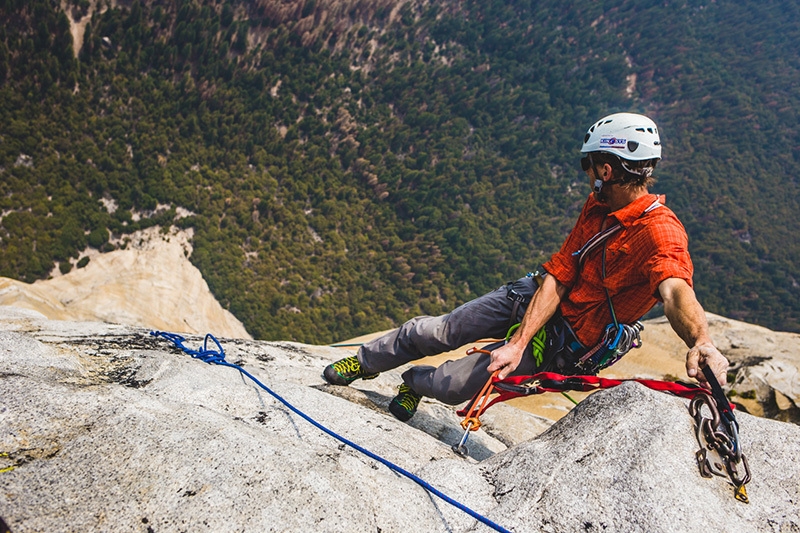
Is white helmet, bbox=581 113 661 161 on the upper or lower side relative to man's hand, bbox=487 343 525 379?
upper

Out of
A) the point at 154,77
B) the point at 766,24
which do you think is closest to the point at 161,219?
the point at 154,77

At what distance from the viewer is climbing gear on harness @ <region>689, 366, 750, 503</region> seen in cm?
255

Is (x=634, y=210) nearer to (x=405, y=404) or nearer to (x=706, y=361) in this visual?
(x=706, y=361)

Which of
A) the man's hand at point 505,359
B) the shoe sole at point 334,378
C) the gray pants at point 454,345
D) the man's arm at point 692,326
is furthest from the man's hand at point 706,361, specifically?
the shoe sole at point 334,378

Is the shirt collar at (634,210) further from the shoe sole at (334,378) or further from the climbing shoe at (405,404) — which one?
the shoe sole at (334,378)

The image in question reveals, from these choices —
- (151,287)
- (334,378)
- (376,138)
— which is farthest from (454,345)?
(376,138)

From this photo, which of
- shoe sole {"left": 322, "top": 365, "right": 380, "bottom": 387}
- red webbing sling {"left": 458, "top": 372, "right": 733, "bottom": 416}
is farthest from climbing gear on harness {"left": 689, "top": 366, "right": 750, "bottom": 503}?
shoe sole {"left": 322, "top": 365, "right": 380, "bottom": 387}

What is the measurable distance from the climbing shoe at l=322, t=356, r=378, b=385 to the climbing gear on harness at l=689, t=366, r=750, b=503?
2612mm

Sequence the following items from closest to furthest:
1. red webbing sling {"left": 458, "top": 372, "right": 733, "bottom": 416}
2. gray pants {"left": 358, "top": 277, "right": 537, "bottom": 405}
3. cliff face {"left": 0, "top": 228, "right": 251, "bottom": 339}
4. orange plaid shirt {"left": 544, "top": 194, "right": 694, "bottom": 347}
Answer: orange plaid shirt {"left": 544, "top": 194, "right": 694, "bottom": 347} → red webbing sling {"left": 458, "top": 372, "right": 733, "bottom": 416} → gray pants {"left": 358, "top": 277, "right": 537, "bottom": 405} → cliff face {"left": 0, "top": 228, "right": 251, "bottom": 339}

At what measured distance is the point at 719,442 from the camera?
104 inches

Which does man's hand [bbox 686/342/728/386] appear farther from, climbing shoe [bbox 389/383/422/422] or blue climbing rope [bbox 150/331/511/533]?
climbing shoe [bbox 389/383/422/422]

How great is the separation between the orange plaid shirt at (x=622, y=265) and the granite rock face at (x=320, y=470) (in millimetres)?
584

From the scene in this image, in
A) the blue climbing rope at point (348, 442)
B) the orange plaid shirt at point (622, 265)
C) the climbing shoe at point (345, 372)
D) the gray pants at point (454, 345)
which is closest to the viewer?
the blue climbing rope at point (348, 442)

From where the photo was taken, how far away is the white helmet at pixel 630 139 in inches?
132
